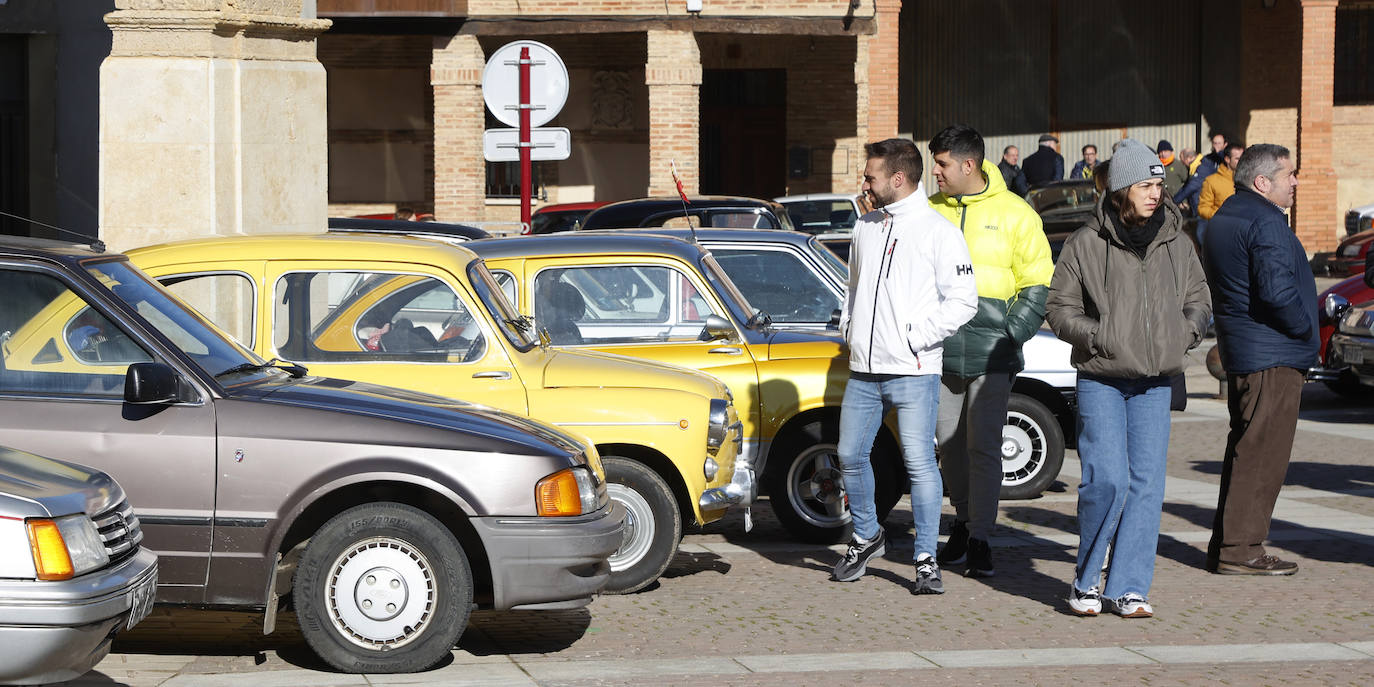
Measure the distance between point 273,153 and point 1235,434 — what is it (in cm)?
720

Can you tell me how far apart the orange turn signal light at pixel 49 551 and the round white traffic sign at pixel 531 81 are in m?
10.2

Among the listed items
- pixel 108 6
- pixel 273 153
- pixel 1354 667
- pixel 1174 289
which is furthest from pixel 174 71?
pixel 1354 667

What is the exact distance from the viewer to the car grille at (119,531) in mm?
5449

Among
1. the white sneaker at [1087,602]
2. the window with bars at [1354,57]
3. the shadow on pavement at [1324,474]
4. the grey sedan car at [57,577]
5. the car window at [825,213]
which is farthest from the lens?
the window with bars at [1354,57]

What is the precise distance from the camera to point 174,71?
12148 millimetres

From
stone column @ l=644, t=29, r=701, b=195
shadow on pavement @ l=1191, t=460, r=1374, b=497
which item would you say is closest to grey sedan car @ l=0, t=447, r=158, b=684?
shadow on pavement @ l=1191, t=460, r=1374, b=497

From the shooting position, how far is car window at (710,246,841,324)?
1081cm

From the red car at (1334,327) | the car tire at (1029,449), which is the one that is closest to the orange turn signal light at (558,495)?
the car tire at (1029,449)

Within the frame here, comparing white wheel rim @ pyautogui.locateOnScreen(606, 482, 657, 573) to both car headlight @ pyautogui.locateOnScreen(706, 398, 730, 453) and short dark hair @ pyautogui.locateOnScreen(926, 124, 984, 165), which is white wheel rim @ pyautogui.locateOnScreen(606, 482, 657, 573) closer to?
car headlight @ pyautogui.locateOnScreen(706, 398, 730, 453)

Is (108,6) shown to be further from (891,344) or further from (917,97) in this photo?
(917,97)

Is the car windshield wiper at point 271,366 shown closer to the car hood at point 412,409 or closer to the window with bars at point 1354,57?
the car hood at point 412,409

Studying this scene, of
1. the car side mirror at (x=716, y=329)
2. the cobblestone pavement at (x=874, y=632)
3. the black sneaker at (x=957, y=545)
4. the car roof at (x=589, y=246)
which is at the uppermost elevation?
the car roof at (x=589, y=246)

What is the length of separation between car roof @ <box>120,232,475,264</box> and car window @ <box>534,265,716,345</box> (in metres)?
1.14

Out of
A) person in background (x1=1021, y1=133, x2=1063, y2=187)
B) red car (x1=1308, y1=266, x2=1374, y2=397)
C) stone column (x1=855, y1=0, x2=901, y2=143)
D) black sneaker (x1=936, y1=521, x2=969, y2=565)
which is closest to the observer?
black sneaker (x1=936, y1=521, x2=969, y2=565)
